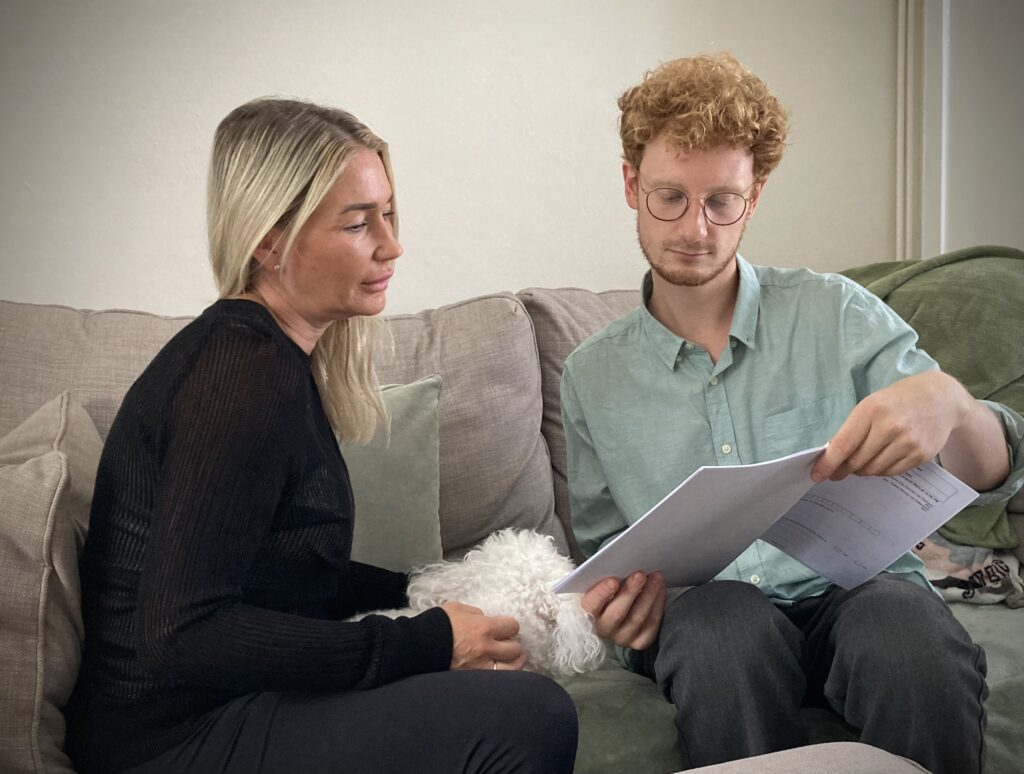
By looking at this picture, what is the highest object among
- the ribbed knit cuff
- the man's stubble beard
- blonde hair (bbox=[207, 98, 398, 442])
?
blonde hair (bbox=[207, 98, 398, 442])

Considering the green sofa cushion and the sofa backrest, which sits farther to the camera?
the green sofa cushion

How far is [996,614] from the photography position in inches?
71.6

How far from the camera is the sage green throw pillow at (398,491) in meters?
1.75

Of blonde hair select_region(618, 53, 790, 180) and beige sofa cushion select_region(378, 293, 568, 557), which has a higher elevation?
blonde hair select_region(618, 53, 790, 180)

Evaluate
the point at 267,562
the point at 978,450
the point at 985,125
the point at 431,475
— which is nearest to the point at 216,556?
the point at 267,562

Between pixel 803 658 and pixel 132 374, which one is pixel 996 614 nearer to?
pixel 803 658

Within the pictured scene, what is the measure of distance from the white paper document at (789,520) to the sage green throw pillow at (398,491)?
0.52 m

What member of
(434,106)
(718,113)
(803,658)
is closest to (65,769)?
(803,658)

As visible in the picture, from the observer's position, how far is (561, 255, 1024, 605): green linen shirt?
1.53 meters

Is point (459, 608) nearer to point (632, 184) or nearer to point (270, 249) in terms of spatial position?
point (270, 249)

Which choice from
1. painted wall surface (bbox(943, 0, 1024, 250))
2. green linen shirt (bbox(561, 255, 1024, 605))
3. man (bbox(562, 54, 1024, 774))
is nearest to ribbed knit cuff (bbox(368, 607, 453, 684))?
man (bbox(562, 54, 1024, 774))

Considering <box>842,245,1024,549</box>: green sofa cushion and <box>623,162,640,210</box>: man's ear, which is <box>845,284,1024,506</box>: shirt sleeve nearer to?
<box>623,162,640,210</box>: man's ear

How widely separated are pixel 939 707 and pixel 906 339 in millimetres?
528

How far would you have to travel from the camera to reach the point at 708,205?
5.07ft
